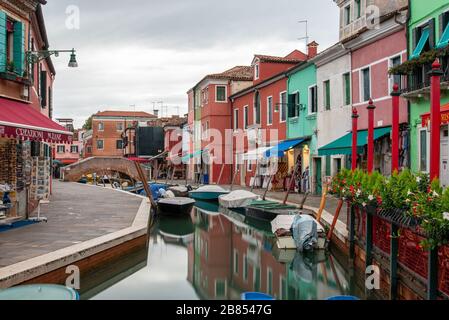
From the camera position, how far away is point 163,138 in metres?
57.3

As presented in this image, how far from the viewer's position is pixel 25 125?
33.0ft

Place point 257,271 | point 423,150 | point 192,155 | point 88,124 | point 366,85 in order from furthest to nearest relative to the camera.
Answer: point 88,124
point 192,155
point 366,85
point 423,150
point 257,271

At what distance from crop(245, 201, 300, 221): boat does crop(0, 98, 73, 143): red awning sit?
24.2ft

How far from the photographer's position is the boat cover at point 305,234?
1166 cm

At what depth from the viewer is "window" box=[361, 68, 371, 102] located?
17344 mm

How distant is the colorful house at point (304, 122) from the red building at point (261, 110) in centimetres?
72

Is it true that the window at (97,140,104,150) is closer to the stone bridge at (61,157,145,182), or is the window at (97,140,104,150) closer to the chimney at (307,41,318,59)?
the stone bridge at (61,157,145,182)

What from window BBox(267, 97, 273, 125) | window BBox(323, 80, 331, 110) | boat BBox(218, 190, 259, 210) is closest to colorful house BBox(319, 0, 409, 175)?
window BBox(323, 80, 331, 110)

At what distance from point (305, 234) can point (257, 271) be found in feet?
5.26

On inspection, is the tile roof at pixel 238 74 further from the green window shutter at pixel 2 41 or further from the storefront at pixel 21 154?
the green window shutter at pixel 2 41

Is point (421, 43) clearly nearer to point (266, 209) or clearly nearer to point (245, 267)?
point (266, 209)

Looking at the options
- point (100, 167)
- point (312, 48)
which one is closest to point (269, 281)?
point (312, 48)

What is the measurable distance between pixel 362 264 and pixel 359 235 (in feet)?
2.22

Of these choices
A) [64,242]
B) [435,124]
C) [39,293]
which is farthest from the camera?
[64,242]
